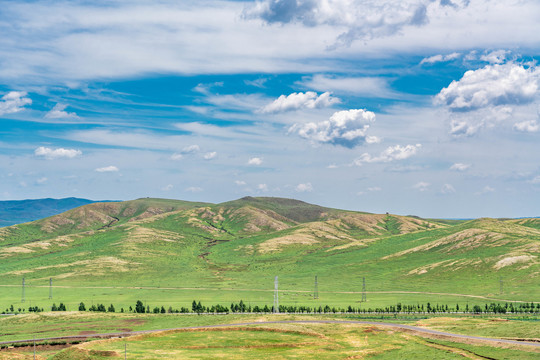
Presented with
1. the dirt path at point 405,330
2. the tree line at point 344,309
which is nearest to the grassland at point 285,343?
the dirt path at point 405,330

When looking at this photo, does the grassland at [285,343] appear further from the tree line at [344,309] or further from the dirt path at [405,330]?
the tree line at [344,309]

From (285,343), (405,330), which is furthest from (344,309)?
(285,343)

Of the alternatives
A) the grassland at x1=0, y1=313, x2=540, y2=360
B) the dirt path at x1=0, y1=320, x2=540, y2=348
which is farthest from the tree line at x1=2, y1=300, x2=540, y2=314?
the dirt path at x1=0, y1=320, x2=540, y2=348

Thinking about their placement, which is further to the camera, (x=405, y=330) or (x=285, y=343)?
(x=405, y=330)

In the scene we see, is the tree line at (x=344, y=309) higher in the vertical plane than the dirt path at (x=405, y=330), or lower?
lower

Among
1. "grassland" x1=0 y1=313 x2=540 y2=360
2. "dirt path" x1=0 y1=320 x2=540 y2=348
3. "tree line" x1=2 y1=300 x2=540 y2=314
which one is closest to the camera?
"grassland" x1=0 y1=313 x2=540 y2=360

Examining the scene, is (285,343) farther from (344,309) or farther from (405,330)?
(344,309)

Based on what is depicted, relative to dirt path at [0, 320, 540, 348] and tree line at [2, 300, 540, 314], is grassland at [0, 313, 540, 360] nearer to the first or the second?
dirt path at [0, 320, 540, 348]

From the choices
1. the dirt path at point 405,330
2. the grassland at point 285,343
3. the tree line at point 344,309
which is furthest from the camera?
the tree line at point 344,309

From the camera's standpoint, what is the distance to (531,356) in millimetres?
86625

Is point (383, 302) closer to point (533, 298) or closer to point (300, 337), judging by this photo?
point (533, 298)

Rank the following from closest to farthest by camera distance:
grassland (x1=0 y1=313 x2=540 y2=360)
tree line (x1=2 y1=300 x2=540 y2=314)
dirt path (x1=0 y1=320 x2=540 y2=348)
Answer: grassland (x1=0 y1=313 x2=540 y2=360) → dirt path (x1=0 y1=320 x2=540 y2=348) → tree line (x1=2 y1=300 x2=540 y2=314)

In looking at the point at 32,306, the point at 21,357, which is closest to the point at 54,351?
the point at 21,357

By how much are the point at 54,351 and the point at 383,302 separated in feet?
415
